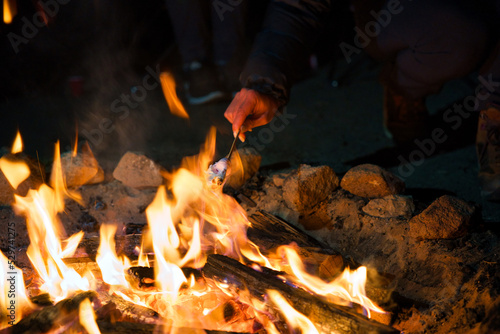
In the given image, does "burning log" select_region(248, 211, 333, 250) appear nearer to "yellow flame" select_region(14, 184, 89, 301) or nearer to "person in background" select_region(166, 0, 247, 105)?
"yellow flame" select_region(14, 184, 89, 301)

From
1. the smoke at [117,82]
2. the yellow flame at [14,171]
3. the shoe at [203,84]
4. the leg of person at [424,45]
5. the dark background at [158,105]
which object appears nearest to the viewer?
the yellow flame at [14,171]

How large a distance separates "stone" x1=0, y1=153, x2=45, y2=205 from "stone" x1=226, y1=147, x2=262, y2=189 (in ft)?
3.71

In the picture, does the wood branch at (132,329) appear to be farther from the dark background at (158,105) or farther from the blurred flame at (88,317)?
the dark background at (158,105)

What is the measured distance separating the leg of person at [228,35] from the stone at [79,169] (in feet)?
6.00

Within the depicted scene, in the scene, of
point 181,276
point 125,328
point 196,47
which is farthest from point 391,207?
point 196,47

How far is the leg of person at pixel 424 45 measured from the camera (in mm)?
2477

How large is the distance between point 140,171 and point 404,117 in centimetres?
208

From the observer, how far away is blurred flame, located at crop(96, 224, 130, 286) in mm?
1769

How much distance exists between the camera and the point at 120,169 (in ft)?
7.97

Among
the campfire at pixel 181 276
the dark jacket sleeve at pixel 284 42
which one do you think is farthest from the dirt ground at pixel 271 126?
the dark jacket sleeve at pixel 284 42

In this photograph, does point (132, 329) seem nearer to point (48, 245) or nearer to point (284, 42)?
point (48, 245)

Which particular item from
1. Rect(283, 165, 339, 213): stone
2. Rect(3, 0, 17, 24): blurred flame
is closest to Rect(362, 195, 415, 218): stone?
Rect(283, 165, 339, 213): stone

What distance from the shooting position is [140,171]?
2396mm

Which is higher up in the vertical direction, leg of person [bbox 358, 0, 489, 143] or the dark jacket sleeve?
the dark jacket sleeve
